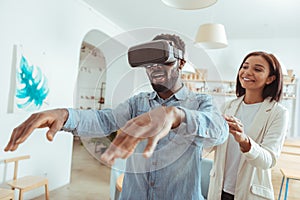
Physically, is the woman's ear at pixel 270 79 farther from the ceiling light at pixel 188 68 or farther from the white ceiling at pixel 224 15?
the white ceiling at pixel 224 15

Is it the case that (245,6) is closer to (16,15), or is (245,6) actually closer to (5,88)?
(16,15)

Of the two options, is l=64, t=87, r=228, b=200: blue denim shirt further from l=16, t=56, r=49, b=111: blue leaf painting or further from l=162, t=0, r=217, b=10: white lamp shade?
l=16, t=56, r=49, b=111: blue leaf painting

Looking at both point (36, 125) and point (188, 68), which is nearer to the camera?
point (36, 125)

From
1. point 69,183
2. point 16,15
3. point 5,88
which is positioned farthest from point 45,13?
point 69,183

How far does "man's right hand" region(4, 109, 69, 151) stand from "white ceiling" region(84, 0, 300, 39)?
255cm

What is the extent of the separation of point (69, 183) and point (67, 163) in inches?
10.4

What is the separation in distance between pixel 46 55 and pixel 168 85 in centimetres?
258

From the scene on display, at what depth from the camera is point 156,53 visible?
1.12 feet

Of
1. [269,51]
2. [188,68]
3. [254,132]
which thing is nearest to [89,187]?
[254,132]

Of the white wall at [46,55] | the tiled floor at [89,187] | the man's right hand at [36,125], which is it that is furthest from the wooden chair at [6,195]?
the man's right hand at [36,125]

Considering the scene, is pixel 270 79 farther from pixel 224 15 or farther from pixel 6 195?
pixel 224 15

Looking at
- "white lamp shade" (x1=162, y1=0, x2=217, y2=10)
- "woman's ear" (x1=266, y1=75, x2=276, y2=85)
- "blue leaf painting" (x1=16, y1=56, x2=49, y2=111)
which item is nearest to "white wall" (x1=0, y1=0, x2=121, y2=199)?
"blue leaf painting" (x1=16, y1=56, x2=49, y2=111)

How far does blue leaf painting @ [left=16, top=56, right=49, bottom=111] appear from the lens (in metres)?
2.33

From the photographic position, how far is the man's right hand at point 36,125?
325 millimetres
